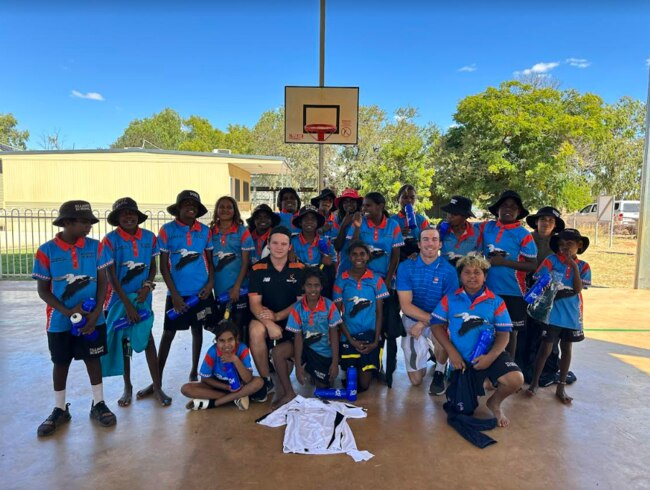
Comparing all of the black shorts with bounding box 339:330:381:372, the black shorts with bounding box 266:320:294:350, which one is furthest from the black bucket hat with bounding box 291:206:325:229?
the black shorts with bounding box 339:330:381:372

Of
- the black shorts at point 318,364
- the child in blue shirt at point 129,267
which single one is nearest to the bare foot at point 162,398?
the child in blue shirt at point 129,267

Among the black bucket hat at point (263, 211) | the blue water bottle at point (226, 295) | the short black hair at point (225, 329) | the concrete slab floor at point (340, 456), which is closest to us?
the concrete slab floor at point (340, 456)

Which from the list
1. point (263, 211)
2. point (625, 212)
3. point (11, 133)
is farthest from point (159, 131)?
point (263, 211)

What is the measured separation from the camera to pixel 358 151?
26.3 metres

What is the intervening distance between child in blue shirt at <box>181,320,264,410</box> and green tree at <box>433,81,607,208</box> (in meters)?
17.9

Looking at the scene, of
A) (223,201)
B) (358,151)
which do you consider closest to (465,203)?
(223,201)

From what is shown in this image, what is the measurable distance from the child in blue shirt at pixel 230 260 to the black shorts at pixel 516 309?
2.20 meters

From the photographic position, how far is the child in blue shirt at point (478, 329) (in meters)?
3.08

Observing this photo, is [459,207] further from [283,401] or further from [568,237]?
[283,401]

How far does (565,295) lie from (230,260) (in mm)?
2738

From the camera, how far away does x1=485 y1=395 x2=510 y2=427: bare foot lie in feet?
10.1

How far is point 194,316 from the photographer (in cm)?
360

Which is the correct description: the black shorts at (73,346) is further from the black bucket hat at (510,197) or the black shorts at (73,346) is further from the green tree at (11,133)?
the green tree at (11,133)

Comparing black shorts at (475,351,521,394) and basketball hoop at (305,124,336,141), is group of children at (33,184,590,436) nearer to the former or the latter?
black shorts at (475,351,521,394)
